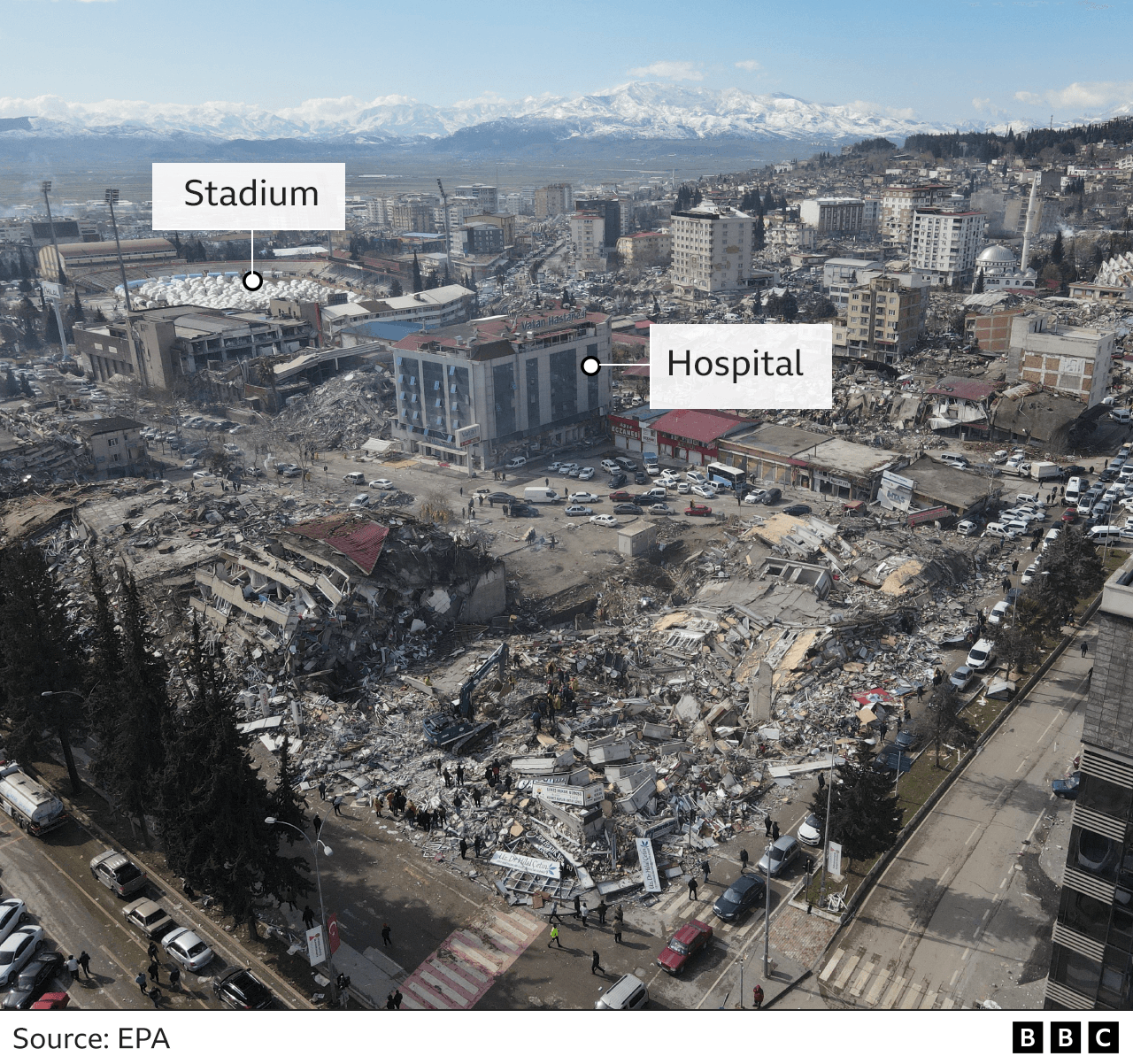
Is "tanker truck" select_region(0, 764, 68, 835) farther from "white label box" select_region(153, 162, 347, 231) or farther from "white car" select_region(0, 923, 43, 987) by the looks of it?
"white label box" select_region(153, 162, 347, 231)

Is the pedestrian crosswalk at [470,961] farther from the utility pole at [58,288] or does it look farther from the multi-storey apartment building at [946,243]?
the multi-storey apartment building at [946,243]

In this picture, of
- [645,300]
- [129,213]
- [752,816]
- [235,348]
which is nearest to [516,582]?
[752,816]

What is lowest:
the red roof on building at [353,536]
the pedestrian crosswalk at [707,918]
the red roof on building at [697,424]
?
the pedestrian crosswalk at [707,918]

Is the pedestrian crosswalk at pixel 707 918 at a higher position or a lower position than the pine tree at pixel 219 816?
lower

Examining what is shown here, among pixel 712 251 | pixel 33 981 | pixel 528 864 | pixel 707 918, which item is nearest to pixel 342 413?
pixel 528 864

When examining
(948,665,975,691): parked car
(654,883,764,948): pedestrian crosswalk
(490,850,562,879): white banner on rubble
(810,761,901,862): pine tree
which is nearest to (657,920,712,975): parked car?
(654,883,764,948): pedestrian crosswalk

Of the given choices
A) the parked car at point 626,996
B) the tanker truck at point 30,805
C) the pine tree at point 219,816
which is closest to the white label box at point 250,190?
the pine tree at point 219,816
